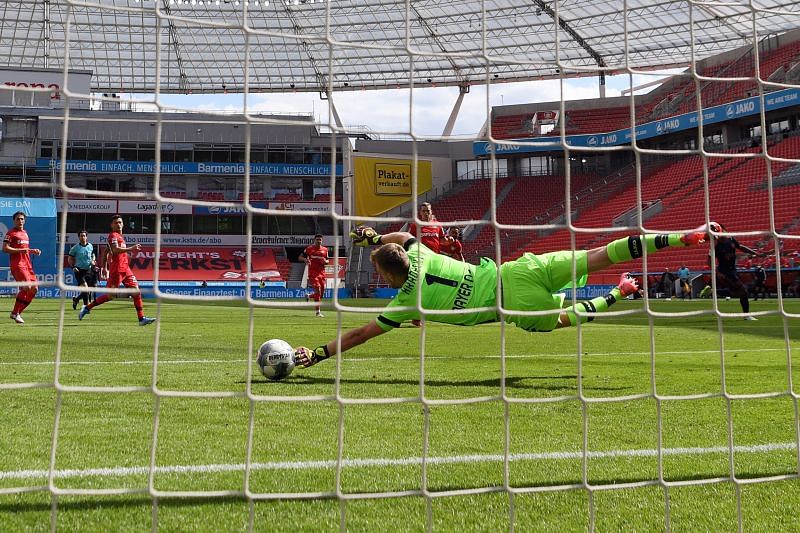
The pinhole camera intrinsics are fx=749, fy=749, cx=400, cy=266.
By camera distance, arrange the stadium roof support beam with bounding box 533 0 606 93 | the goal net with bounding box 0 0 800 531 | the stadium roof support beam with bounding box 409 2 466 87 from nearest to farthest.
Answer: the goal net with bounding box 0 0 800 531 < the stadium roof support beam with bounding box 533 0 606 93 < the stadium roof support beam with bounding box 409 2 466 87

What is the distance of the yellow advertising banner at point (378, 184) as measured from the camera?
1388 inches

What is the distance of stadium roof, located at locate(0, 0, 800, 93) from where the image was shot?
31906 millimetres

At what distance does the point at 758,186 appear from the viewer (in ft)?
80.0

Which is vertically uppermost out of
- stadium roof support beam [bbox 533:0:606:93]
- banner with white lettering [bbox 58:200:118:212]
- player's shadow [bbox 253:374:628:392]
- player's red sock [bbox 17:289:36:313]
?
stadium roof support beam [bbox 533:0:606:93]

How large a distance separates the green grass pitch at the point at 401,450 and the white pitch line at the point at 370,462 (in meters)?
0.01

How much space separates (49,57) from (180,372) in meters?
39.5

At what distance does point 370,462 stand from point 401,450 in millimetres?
233

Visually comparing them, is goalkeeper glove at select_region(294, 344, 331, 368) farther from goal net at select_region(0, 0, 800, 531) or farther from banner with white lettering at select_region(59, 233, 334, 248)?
banner with white lettering at select_region(59, 233, 334, 248)

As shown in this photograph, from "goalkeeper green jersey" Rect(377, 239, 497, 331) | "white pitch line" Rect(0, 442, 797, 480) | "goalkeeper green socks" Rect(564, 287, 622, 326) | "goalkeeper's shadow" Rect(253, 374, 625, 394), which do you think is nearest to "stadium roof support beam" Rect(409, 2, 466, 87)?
"goalkeeper green socks" Rect(564, 287, 622, 326)

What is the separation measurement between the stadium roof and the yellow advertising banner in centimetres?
458

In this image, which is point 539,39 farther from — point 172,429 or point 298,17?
point 172,429

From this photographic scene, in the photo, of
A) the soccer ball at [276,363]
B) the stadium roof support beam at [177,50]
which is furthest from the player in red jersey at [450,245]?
the stadium roof support beam at [177,50]

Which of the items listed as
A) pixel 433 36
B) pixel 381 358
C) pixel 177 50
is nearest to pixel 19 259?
pixel 381 358

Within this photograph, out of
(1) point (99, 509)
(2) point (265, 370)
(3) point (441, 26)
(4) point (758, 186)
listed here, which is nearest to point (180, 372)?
(2) point (265, 370)
